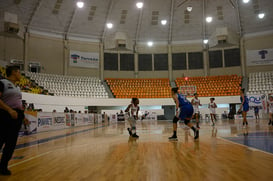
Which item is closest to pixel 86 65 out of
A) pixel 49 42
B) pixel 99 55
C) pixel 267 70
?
pixel 99 55

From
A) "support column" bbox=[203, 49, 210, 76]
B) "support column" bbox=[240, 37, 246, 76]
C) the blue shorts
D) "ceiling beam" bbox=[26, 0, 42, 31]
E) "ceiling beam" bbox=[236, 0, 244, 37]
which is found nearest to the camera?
the blue shorts

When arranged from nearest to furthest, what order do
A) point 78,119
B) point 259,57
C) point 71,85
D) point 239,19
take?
point 78,119, point 71,85, point 239,19, point 259,57

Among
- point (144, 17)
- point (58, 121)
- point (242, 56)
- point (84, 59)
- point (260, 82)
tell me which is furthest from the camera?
point (242, 56)

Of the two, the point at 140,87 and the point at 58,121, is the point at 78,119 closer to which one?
the point at 58,121

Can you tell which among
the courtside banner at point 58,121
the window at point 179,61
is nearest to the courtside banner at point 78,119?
the courtside banner at point 58,121

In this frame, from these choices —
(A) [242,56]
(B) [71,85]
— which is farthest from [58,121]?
(A) [242,56]

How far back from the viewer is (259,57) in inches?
1219

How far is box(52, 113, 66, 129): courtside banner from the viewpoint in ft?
45.9

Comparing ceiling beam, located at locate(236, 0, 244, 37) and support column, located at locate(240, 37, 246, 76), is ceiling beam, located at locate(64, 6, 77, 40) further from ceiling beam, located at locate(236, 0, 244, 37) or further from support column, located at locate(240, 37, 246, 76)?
support column, located at locate(240, 37, 246, 76)

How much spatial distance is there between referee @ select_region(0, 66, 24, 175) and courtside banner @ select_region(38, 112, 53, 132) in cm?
901

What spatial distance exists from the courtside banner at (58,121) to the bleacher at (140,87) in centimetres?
1464

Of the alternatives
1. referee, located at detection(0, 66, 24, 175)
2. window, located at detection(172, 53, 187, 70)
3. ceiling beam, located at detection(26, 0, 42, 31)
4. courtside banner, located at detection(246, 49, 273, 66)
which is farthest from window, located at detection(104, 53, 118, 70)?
referee, located at detection(0, 66, 24, 175)

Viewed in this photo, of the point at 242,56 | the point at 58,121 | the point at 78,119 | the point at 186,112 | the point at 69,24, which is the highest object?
the point at 69,24

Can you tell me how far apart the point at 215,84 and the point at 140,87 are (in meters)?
9.64
